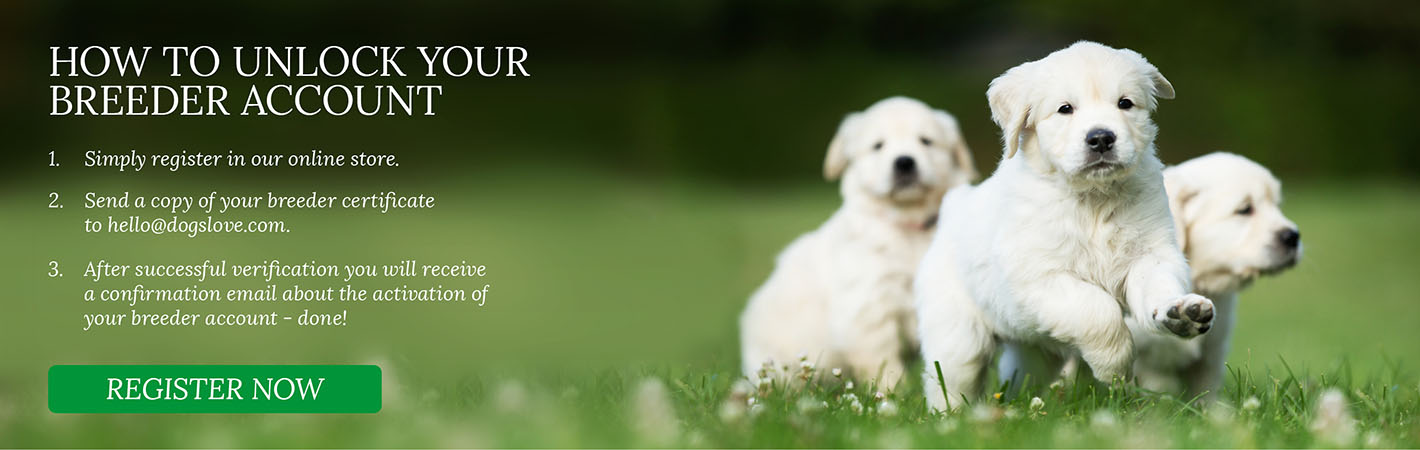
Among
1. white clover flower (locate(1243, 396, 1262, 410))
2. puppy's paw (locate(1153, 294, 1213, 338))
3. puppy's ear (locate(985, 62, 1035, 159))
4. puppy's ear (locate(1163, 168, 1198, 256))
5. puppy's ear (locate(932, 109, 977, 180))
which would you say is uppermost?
puppy's ear (locate(932, 109, 977, 180))

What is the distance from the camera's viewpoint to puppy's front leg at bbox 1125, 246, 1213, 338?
312 centimetres

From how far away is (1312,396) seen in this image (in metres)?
4.06

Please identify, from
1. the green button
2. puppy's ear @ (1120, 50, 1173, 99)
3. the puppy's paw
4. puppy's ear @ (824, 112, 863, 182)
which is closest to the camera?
the puppy's paw

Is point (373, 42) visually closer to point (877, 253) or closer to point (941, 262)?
point (877, 253)

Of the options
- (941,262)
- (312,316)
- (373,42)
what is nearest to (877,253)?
(941,262)

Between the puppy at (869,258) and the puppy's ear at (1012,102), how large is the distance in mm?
1465

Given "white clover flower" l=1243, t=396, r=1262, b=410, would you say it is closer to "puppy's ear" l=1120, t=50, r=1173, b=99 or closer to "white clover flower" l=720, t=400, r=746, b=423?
"puppy's ear" l=1120, t=50, r=1173, b=99

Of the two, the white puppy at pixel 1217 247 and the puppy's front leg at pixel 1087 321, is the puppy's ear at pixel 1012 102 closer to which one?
the puppy's front leg at pixel 1087 321

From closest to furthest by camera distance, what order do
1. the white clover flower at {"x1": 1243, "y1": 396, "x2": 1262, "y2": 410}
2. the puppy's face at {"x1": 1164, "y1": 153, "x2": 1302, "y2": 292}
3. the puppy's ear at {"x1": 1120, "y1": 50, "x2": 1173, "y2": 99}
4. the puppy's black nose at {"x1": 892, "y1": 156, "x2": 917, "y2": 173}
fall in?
the puppy's ear at {"x1": 1120, "y1": 50, "x2": 1173, "y2": 99} < the white clover flower at {"x1": 1243, "y1": 396, "x2": 1262, "y2": 410} < the puppy's face at {"x1": 1164, "y1": 153, "x2": 1302, "y2": 292} < the puppy's black nose at {"x1": 892, "y1": 156, "x2": 917, "y2": 173}

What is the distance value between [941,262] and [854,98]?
11.8m

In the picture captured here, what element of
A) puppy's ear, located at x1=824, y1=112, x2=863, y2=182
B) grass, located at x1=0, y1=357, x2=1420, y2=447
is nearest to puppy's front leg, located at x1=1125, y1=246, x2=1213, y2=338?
grass, located at x1=0, y1=357, x2=1420, y2=447

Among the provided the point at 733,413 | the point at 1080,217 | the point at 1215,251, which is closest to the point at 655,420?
the point at 733,413

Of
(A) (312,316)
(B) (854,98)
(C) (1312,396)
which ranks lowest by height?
(C) (1312,396)

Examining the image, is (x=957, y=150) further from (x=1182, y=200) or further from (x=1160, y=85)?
(x=1160, y=85)
